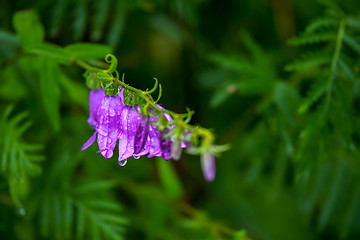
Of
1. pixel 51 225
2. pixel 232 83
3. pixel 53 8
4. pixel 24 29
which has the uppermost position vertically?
pixel 53 8

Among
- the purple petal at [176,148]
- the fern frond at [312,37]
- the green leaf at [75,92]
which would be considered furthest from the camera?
the green leaf at [75,92]

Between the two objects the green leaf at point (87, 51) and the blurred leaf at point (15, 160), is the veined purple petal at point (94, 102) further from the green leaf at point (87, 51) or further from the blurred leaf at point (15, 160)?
the blurred leaf at point (15, 160)

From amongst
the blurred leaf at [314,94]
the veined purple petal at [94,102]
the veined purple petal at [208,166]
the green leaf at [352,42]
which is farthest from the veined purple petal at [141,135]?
the green leaf at [352,42]

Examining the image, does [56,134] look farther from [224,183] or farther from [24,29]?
[224,183]

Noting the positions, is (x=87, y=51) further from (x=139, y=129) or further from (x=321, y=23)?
(x=321, y=23)

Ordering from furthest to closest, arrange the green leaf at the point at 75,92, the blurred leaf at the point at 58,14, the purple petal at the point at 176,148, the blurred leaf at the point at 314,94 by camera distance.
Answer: the blurred leaf at the point at 58,14
the green leaf at the point at 75,92
the blurred leaf at the point at 314,94
the purple petal at the point at 176,148

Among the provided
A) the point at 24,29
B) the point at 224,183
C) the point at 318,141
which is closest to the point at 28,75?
the point at 24,29

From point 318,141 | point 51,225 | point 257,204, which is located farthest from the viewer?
point 257,204
